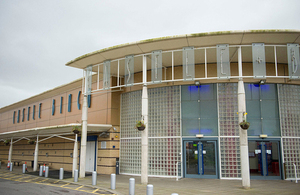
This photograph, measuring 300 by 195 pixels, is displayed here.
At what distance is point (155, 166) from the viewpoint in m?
15.9

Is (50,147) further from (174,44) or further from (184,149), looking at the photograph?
(174,44)

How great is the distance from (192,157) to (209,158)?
98cm

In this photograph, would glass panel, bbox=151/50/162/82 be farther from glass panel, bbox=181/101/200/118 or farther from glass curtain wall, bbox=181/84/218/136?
glass panel, bbox=181/101/200/118

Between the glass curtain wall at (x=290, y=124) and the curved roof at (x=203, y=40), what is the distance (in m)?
3.91

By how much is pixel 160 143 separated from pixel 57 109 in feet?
42.1

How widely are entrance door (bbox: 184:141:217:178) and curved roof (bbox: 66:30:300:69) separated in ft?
19.1

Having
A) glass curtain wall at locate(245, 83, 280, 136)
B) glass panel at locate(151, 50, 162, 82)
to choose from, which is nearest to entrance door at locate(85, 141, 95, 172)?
glass panel at locate(151, 50, 162, 82)

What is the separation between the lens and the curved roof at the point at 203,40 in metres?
11.7

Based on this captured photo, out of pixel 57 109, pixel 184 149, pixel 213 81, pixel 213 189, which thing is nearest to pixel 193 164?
pixel 184 149

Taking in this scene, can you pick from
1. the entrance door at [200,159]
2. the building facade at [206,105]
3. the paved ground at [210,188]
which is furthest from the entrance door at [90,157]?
the entrance door at [200,159]

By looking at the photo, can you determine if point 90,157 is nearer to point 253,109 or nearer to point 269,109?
point 253,109

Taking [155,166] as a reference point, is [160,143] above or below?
above

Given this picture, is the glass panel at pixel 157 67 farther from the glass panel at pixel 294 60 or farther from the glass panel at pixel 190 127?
the glass panel at pixel 294 60

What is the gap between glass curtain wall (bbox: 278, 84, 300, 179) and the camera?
47.2 feet
